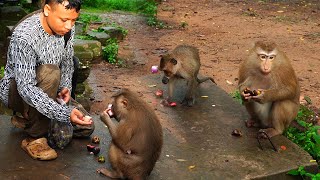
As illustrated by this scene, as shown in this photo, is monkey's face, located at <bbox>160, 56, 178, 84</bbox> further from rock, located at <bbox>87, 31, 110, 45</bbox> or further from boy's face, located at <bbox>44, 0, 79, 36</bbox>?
rock, located at <bbox>87, 31, 110, 45</bbox>

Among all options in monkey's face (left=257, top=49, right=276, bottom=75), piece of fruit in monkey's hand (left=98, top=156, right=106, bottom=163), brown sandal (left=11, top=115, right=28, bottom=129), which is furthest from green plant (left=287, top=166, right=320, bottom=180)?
brown sandal (left=11, top=115, right=28, bottom=129)

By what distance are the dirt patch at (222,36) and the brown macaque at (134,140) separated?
2.56 metres

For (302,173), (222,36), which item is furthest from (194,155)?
(222,36)

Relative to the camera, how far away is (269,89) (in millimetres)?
5629

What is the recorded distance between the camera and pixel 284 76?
18.6ft

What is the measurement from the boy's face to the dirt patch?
255 centimetres

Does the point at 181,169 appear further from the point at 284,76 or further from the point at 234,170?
the point at 284,76

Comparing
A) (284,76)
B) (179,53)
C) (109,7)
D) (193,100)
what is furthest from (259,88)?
(109,7)

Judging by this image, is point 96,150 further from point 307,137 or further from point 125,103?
point 307,137

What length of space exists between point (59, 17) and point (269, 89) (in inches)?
97.1

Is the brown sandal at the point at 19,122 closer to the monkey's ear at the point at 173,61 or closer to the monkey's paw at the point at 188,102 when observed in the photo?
the monkey's paw at the point at 188,102

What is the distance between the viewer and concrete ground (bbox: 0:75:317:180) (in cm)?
458

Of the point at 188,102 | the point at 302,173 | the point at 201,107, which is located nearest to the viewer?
the point at 302,173

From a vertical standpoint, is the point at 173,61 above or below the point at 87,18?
above
